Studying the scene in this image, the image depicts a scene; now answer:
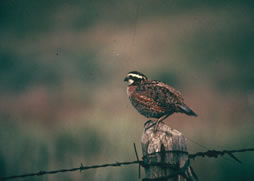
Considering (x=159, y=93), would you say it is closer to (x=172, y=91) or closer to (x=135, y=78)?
(x=172, y=91)

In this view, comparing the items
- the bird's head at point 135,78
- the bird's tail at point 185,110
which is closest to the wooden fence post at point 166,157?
the bird's tail at point 185,110

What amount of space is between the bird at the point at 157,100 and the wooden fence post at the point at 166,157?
1904 mm

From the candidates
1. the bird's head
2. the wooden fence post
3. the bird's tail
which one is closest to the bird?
the bird's tail

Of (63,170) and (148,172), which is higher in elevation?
(148,172)

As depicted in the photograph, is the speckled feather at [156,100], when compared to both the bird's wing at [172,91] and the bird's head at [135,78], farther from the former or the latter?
the bird's head at [135,78]

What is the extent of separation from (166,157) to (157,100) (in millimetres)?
2619

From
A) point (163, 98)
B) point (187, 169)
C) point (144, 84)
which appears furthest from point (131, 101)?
point (187, 169)

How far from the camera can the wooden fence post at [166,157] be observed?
3.63 meters

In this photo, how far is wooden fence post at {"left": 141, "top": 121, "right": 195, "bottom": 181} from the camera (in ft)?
11.9

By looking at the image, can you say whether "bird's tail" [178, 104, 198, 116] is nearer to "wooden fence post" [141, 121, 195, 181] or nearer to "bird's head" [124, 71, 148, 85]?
"bird's head" [124, 71, 148, 85]

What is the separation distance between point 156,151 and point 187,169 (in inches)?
17.2

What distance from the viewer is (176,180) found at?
3.62 meters

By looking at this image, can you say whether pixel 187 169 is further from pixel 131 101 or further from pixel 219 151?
pixel 131 101

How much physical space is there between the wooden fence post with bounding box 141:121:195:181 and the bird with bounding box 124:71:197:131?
6.25ft
